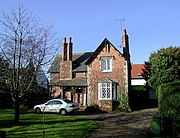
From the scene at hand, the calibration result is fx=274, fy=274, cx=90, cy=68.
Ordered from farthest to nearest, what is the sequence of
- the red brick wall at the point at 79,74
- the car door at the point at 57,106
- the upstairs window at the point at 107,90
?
the red brick wall at the point at 79,74
the upstairs window at the point at 107,90
the car door at the point at 57,106

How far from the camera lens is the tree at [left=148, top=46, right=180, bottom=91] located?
2995 cm

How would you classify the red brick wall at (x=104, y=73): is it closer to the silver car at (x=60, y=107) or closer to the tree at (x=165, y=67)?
the tree at (x=165, y=67)

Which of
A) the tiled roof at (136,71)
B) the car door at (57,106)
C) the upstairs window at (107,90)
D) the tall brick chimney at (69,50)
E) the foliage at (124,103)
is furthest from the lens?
the tiled roof at (136,71)

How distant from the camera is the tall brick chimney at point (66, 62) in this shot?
125 ft

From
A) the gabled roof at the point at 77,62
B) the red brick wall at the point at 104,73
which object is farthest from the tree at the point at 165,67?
the gabled roof at the point at 77,62

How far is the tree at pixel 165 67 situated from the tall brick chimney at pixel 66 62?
39.9 feet

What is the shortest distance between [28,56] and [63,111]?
881 centimetres

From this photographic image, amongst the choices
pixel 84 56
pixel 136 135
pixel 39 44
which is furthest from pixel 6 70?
pixel 84 56

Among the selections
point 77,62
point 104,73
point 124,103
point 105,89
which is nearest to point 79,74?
point 77,62

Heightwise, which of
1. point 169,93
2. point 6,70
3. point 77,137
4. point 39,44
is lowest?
point 77,137

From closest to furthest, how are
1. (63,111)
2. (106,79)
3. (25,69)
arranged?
(25,69) → (63,111) → (106,79)

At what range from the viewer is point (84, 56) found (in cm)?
Answer: 4116

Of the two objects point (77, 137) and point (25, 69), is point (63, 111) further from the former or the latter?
point (77, 137)

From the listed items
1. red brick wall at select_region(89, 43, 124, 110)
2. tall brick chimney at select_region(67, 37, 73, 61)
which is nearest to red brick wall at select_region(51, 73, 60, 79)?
tall brick chimney at select_region(67, 37, 73, 61)
